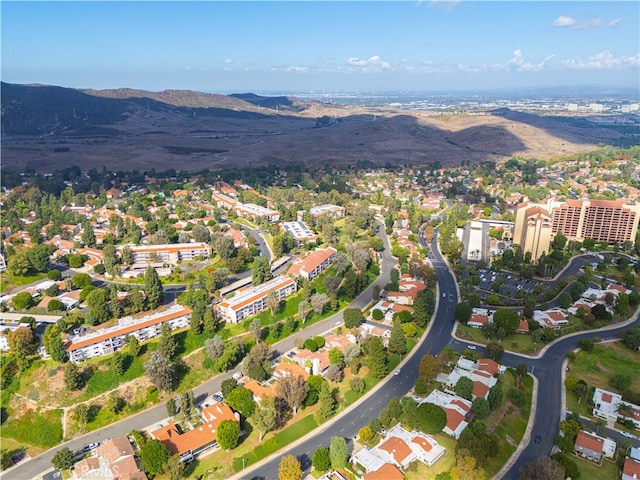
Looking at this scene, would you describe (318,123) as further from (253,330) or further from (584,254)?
(253,330)

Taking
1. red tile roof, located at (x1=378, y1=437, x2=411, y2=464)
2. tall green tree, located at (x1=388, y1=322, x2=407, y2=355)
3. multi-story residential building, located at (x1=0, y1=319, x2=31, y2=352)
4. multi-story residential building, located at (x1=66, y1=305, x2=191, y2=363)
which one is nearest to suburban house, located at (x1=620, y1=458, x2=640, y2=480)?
red tile roof, located at (x1=378, y1=437, x2=411, y2=464)

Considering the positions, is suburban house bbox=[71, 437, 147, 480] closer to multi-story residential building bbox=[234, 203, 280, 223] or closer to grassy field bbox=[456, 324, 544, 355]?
grassy field bbox=[456, 324, 544, 355]

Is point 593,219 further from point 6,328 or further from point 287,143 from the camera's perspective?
point 287,143

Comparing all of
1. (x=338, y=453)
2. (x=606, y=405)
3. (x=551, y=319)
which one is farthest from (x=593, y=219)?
(x=338, y=453)

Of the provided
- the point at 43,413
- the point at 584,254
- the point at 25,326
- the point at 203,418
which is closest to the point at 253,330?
the point at 203,418

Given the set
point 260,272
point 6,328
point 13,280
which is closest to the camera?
point 6,328
